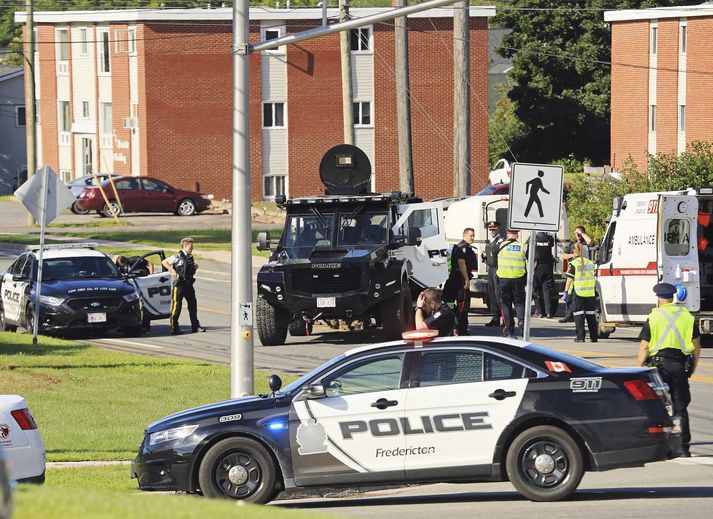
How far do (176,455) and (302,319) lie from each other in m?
10.8

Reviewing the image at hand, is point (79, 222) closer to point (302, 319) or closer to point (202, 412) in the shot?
point (302, 319)

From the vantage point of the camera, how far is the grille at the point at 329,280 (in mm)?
22156

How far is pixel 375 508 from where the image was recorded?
11.9 metres

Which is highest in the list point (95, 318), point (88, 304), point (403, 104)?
point (403, 104)

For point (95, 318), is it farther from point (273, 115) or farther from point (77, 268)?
point (273, 115)

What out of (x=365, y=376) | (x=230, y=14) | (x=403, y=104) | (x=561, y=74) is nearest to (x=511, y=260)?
(x=365, y=376)

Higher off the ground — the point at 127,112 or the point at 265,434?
the point at 127,112

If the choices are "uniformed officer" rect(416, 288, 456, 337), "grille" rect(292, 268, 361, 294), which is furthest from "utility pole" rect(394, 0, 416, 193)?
"uniformed officer" rect(416, 288, 456, 337)

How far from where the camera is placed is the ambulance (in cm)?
2280

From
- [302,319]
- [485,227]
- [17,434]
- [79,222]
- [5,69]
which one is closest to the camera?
[17,434]

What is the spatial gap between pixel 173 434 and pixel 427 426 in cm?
220

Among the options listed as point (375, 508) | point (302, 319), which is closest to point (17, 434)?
point (375, 508)

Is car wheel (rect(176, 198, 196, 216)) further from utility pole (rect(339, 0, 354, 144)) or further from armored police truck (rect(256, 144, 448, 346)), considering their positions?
armored police truck (rect(256, 144, 448, 346))

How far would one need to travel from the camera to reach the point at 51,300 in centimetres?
2439
